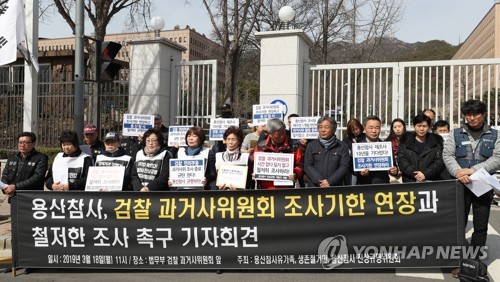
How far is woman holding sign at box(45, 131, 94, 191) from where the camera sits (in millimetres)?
5883

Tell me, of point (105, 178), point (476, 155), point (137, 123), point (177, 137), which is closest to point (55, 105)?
point (137, 123)

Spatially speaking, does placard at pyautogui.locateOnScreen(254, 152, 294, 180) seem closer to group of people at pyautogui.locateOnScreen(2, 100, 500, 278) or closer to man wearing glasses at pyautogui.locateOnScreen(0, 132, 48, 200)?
group of people at pyautogui.locateOnScreen(2, 100, 500, 278)

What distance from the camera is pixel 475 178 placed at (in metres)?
4.88

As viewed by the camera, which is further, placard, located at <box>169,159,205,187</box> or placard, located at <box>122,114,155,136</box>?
placard, located at <box>122,114,155,136</box>

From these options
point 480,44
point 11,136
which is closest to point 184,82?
point 11,136

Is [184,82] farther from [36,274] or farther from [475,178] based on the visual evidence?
[475,178]

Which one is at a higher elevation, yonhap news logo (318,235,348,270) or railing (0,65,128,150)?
railing (0,65,128,150)

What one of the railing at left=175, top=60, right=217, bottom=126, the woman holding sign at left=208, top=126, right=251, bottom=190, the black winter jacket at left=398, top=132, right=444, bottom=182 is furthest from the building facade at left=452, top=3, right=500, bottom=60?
the woman holding sign at left=208, top=126, right=251, bottom=190

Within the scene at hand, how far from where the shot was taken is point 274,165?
5.53 metres

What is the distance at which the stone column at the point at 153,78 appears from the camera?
1091 cm

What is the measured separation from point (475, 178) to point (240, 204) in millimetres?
2564

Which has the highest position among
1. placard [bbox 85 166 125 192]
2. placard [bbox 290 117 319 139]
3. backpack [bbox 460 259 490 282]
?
placard [bbox 290 117 319 139]

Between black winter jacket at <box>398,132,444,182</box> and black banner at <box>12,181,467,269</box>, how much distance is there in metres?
0.78

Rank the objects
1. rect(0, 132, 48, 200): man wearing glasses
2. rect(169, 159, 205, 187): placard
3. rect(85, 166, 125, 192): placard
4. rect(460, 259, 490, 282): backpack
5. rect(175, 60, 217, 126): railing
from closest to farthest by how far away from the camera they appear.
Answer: rect(460, 259, 490, 282): backpack < rect(85, 166, 125, 192): placard < rect(169, 159, 205, 187): placard < rect(0, 132, 48, 200): man wearing glasses < rect(175, 60, 217, 126): railing
